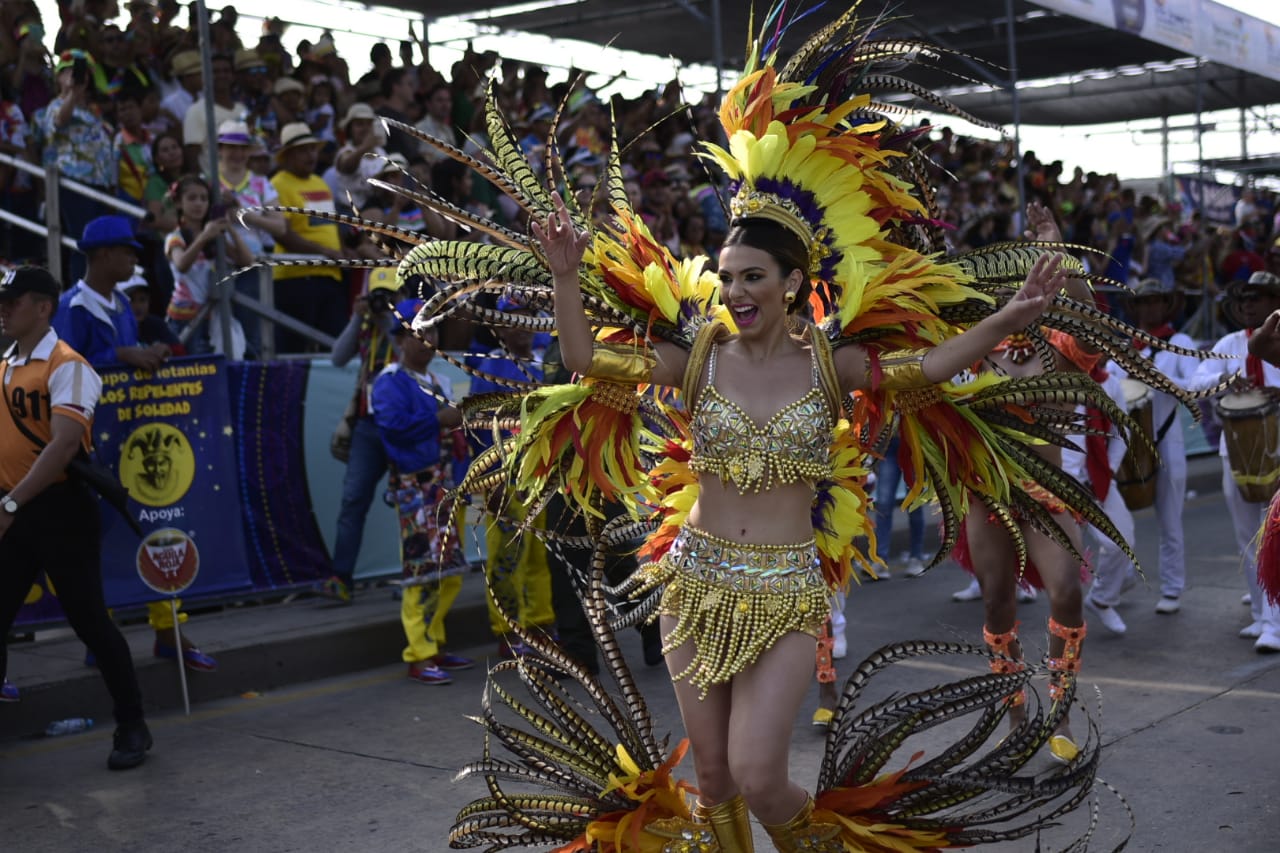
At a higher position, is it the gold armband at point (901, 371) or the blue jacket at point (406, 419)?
the gold armband at point (901, 371)

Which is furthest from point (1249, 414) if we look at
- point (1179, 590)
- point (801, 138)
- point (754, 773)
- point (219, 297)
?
point (219, 297)

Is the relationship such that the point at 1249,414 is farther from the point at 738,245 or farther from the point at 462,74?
the point at 462,74

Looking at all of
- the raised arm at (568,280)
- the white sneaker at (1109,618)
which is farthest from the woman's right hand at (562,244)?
the white sneaker at (1109,618)

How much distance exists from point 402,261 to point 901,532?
8.14 m

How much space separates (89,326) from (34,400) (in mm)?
1459

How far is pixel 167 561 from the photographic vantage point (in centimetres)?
720

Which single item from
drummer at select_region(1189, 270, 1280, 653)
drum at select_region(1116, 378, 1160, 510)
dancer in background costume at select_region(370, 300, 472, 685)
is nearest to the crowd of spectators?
dancer in background costume at select_region(370, 300, 472, 685)

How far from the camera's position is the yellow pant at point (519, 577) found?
7691mm

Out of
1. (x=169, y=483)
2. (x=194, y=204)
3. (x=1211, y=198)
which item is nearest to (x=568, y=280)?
(x=169, y=483)

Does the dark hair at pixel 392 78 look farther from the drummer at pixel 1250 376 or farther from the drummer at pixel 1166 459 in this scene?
Answer: the drummer at pixel 1250 376

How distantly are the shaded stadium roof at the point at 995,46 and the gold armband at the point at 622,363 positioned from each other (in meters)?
5.73

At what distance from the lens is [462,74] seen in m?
12.3

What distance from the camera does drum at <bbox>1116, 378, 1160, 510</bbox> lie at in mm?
8633

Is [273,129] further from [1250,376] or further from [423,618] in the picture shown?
[1250,376]
